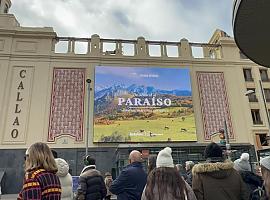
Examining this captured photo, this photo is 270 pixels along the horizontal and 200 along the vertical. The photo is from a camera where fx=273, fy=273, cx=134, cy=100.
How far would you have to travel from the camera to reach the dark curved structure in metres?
1.56

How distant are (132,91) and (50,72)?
Result: 250 inches

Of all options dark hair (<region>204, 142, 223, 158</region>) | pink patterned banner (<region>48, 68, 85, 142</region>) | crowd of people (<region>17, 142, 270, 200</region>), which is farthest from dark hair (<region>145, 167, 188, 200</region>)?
pink patterned banner (<region>48, 68, 85, 142</region>)

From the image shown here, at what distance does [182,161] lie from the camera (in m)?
19.2

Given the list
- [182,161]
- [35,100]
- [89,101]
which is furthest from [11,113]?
[182,161]

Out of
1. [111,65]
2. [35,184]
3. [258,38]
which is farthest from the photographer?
[111,65]

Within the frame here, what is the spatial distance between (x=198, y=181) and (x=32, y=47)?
20.6 metres

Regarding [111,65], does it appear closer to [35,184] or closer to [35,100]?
[35,100]

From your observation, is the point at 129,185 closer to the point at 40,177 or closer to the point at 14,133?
the point at 40,177

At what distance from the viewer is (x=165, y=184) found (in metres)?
2.61

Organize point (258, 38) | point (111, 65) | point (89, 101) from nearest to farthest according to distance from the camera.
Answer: point (258, 38) < point (89, 101) < point (111, 65)

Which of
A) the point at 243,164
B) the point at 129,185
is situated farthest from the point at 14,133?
the point at 243,164

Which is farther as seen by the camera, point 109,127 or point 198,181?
point 109,127

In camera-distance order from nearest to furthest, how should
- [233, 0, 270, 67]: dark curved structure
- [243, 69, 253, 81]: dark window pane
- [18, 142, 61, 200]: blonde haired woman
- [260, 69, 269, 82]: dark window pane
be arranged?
1. [233, 0, 270, 67]: dark curved structure
2. [18, 142, 61, 200]: blonde haired woman
3. [243, 69, 253, 81]: dark window pane
4. [260, 69, 269, 82]: dark window pane

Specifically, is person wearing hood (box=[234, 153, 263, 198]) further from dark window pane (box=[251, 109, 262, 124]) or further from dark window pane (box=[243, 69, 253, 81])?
dark window pane (box=[243, 69, 253, 81])
